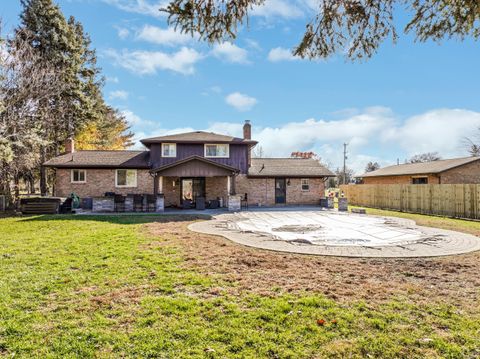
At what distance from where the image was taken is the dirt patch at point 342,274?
4578 mm

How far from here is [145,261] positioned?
627cm

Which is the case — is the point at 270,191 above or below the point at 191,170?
below

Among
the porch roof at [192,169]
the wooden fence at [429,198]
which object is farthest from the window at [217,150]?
the wooden fence at [429,198]

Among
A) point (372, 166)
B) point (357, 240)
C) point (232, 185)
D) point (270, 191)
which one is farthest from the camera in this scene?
point (372, 166)

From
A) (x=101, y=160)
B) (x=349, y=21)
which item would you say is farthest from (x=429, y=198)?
(x=101, y=160)

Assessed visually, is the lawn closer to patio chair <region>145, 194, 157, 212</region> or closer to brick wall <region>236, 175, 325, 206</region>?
patio chair <region>145, 194, 157, 212</region>

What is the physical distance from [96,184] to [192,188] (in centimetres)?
690

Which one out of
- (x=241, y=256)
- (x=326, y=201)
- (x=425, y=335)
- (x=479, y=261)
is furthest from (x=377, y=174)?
(x=425, y=335)

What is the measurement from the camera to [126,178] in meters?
21.2

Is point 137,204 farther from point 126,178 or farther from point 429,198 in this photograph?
point 429,198

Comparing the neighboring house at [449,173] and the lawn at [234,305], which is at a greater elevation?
the neighboring house at [449,173]

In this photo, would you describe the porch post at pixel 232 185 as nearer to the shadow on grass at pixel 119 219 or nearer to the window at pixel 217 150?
the window at pixel 217 150

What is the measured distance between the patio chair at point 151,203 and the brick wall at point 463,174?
2278 cm

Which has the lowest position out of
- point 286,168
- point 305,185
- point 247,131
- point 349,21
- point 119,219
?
point 119,219
